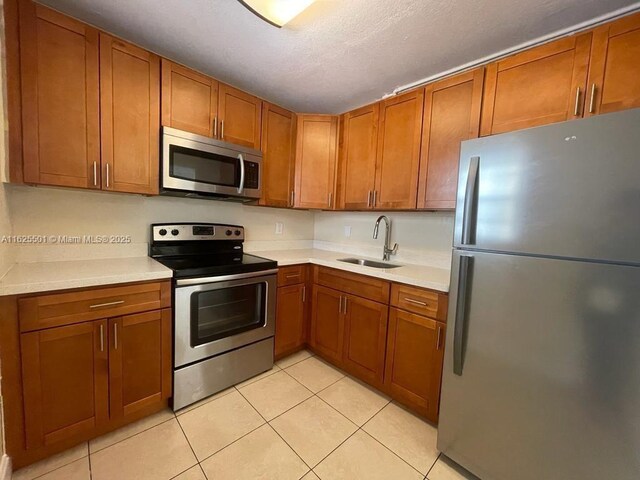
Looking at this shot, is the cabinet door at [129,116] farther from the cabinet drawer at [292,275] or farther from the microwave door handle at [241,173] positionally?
the cabinet drawer at [292,275]

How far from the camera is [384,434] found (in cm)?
158

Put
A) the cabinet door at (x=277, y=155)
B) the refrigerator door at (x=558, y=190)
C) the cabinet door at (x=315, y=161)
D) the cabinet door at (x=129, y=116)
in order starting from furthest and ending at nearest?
the cabinet door at (x=315, y=161) → the cabinet door at (x=277, y=155) → the cabinet door at (x=129, y=116) → the refrigerator door at (x=558, y=190)

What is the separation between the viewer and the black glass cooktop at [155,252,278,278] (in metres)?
1.63

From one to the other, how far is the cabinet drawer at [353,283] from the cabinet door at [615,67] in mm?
1423

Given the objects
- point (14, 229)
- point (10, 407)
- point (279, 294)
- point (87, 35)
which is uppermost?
point (87, 35)

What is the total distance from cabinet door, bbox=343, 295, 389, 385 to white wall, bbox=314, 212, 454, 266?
0.65m

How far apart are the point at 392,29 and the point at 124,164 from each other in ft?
5.80

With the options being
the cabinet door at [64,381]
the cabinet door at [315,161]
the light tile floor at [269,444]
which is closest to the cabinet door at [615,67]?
the cabinet door at [315,161]

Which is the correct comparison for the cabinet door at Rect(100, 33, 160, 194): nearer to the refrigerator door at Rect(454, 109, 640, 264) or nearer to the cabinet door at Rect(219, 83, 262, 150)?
the cabinet door at Rect(219, 83, 262, 150)

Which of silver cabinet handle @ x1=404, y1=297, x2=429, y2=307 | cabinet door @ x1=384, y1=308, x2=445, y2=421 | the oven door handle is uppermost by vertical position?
the oven door handle

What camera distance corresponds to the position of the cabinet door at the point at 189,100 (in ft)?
5.68

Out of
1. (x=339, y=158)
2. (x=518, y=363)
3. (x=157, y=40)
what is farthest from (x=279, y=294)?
(x=157, y=40)

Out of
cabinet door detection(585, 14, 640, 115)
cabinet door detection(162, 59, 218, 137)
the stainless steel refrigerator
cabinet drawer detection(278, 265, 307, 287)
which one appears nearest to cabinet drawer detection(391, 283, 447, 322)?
the stainless steel refrigerator

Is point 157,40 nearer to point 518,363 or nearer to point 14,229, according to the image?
point 14,229
